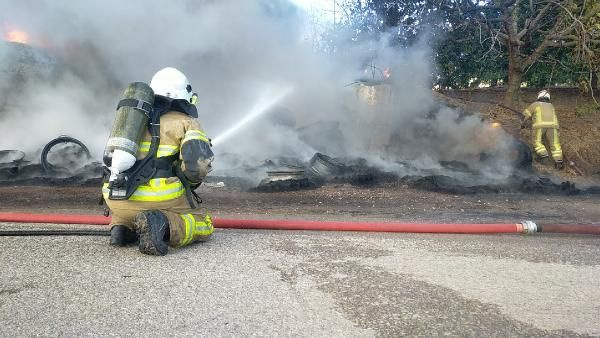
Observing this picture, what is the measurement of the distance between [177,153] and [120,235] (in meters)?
0.70

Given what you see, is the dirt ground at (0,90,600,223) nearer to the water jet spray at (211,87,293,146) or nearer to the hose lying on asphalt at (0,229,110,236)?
the hose lying on asphalt at (0,229,110,236)

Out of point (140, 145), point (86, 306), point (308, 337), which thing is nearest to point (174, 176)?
point (140, 145)

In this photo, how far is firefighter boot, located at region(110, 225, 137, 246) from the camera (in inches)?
143

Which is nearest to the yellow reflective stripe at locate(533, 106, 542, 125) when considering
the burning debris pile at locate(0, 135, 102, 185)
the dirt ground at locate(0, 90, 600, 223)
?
the dirt ground at locate(0, 90, 600, 223)

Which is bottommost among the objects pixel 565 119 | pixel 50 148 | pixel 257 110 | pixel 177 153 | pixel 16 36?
pixel 177 153

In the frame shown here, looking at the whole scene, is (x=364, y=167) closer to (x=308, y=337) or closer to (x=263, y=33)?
(x=263, y=33)

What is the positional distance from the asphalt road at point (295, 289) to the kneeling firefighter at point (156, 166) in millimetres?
163

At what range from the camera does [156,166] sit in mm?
3570

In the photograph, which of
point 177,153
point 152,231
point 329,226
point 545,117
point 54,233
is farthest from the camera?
point 545,117

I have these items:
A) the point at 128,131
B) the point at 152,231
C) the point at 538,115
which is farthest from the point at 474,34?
the point at 152,231

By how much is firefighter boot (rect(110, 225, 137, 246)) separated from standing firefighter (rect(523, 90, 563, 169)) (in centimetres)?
900

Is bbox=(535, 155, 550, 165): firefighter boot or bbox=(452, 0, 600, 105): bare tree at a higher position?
bbox=(452, 0, 600, 105): bare tree

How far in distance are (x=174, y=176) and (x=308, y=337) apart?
180 centimetres

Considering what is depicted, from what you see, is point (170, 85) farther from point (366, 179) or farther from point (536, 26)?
point (536, 26)
